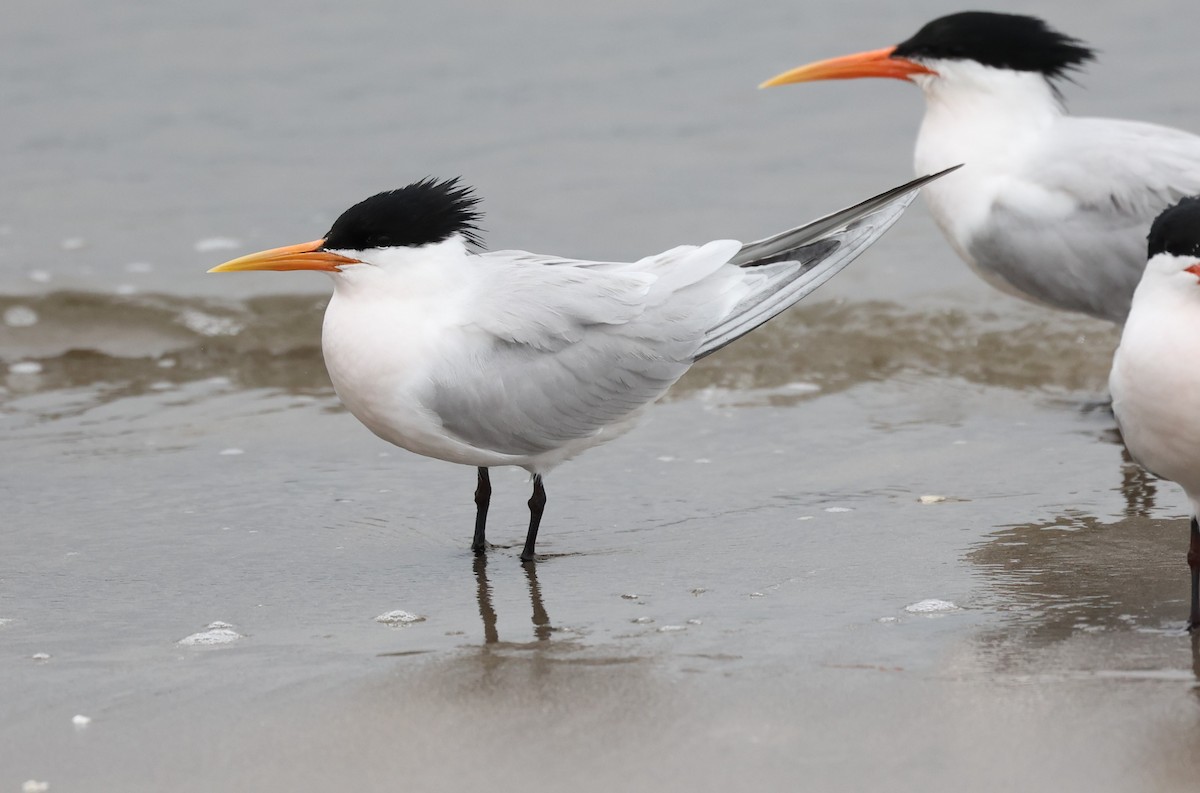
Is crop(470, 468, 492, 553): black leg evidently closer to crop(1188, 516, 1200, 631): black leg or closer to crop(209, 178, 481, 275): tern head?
crop(209, 178, 481, 275): tern head

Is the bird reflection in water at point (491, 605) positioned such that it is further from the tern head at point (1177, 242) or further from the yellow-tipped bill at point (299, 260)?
the tern head at point (1177, 242)

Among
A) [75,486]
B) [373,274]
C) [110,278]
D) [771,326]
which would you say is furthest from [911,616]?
[110,278]

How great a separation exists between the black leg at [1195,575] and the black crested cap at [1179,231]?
65cm

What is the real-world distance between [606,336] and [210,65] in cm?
719

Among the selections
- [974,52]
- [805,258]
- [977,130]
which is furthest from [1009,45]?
[805,258]

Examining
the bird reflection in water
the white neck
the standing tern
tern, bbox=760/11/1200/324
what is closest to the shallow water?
the bird reflection in water

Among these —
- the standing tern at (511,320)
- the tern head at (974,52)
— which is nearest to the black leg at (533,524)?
the standing tern at (511,320)

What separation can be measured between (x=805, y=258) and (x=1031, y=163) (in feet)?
5.72

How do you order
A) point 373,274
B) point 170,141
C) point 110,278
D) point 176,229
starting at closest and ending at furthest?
point 373,274 < point 110,278 < point 176,229 < point 170,141

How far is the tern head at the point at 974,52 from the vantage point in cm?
602

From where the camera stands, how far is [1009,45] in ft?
19.7

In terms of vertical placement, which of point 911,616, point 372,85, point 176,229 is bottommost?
point 911,616

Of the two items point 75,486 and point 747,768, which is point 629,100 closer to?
point 75,486

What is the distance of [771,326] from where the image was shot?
706cm
